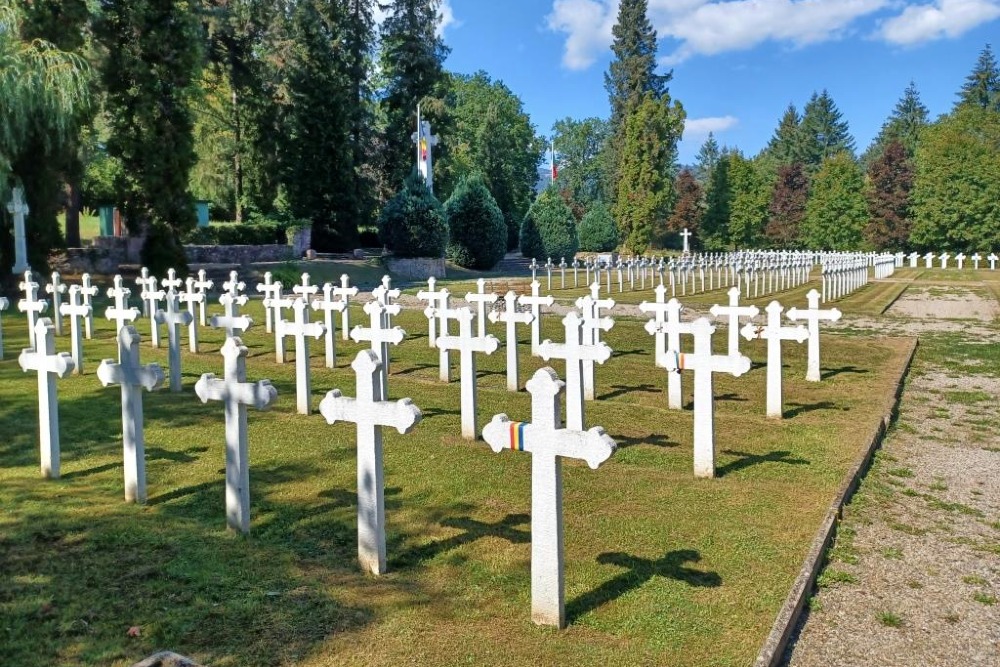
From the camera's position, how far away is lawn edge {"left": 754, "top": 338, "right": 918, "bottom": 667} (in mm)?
4180

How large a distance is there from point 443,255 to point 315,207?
764cm

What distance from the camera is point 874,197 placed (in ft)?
247

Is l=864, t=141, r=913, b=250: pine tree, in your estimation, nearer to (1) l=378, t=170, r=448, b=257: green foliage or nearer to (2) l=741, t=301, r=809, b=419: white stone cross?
(1) l=378, t=170, r=448, b=257: green foliage

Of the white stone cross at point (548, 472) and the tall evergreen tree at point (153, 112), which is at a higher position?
the tall evergreen tree at point (153, 112)

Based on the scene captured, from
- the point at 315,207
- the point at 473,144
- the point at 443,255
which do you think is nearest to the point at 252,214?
the point at 315,207

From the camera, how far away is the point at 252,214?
4731cm

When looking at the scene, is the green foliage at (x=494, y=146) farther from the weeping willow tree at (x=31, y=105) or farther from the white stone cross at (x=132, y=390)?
the white stone cross at (x=132, y=390)

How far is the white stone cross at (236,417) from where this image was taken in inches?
224

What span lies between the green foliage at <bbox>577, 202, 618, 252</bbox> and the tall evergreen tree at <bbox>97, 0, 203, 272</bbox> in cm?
3650

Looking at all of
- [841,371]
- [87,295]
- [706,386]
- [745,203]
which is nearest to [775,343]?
[706,386]

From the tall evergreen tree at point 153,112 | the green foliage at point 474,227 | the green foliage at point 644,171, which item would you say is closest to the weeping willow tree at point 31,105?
the tall evergreen tree at point 153,112

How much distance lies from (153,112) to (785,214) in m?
67.1

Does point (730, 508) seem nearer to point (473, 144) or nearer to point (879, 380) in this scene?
point (879, 380)

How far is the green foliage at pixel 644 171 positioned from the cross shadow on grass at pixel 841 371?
4852 cm
